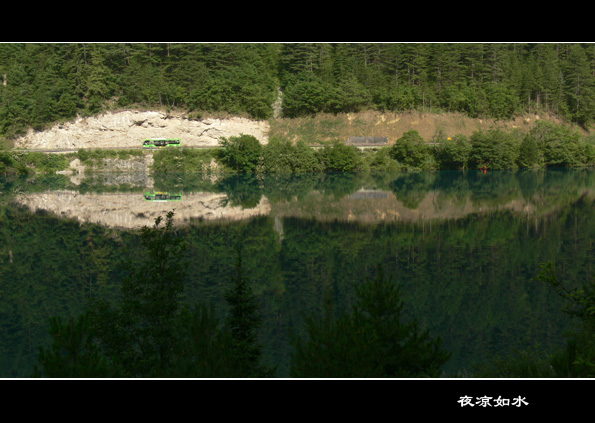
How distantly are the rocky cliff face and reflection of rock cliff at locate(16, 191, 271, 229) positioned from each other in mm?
32805

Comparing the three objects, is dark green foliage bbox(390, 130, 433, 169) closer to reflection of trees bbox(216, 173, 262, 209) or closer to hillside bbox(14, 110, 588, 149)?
hillside bbox(14, 110, 588, 149)

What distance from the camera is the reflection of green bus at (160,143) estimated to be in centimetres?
8765

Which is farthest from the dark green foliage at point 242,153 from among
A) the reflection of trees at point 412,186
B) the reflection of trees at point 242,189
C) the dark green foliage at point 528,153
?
the dark green foliage at point 528,153

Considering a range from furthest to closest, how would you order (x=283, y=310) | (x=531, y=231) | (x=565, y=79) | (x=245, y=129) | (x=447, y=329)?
(x=565, y=79)
(x=245, y=129)
(x=531, y=231)
(x=283, y=310)
(x=447, y=329)

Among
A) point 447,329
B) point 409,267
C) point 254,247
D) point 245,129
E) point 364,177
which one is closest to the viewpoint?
point 447,329

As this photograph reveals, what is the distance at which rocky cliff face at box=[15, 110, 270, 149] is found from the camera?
3484 inches

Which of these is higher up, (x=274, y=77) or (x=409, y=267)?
(x=274, y=77)

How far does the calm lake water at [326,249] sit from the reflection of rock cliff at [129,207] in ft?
0.52

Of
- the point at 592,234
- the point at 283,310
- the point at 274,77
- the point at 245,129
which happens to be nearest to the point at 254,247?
the point at 283,310

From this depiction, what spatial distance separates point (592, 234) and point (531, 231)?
10.9 ft

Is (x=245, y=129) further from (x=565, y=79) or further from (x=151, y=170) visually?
(x=565, y=79)

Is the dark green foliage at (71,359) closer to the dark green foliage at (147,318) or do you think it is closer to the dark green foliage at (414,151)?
the dark green foliage at (147,318)

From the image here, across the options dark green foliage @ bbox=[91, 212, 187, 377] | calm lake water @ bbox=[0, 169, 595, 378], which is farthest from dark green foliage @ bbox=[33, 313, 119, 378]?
calm lake water @ bbox=[0, 169, 595, 378]

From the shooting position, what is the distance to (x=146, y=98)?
92.6 meters
